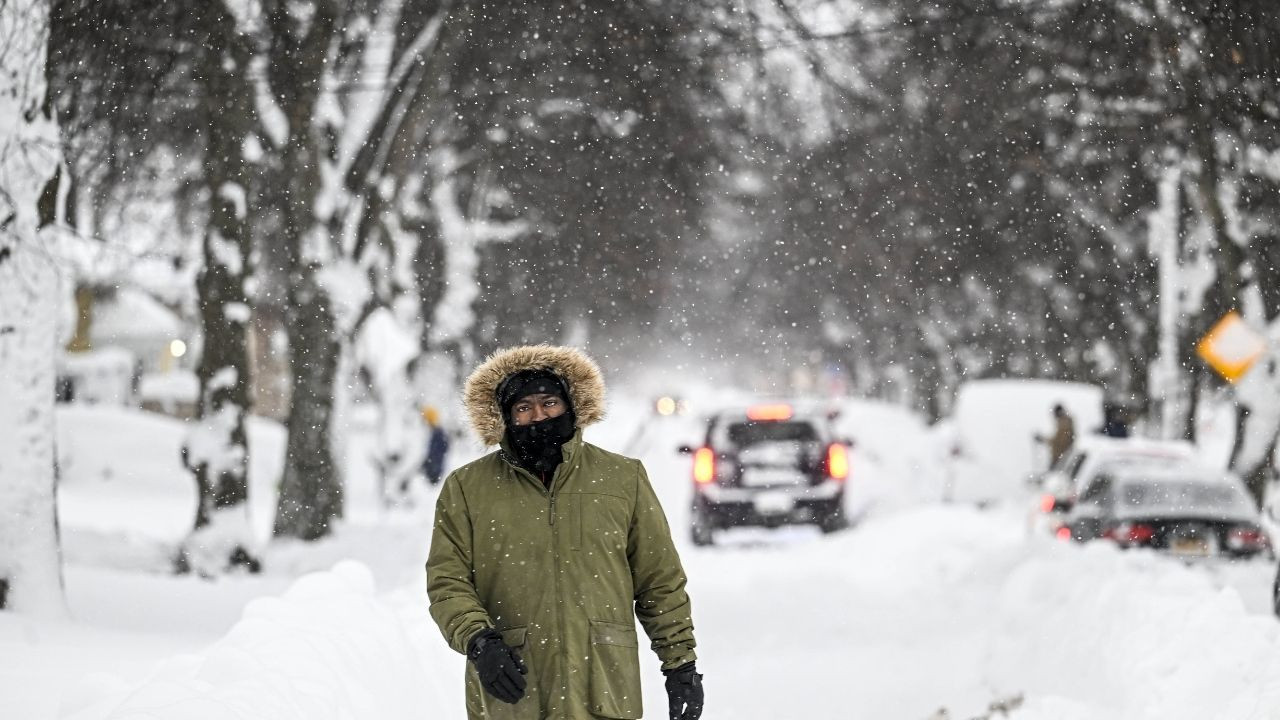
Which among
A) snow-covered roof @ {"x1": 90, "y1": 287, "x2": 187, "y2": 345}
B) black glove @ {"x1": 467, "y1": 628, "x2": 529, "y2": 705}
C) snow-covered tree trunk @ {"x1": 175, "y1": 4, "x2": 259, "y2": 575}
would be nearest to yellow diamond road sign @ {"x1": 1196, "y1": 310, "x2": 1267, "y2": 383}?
snow-covered tree trunk @ {"x1": 175, "y1": 4, "x2": 259, "y2": 575}

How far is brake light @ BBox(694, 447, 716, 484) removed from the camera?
58.3ft

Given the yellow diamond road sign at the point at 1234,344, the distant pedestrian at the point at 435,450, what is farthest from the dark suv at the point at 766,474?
the distant pedestrian at the point at 435,450

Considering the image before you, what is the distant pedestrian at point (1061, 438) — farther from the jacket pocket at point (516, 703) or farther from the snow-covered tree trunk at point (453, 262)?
the jacket pocket at point (516, 703)

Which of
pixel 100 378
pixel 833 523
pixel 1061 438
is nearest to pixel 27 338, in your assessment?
pixel 833 523

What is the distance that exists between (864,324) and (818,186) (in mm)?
26338

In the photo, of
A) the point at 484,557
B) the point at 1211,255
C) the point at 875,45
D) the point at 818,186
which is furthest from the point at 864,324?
the point at 484,557

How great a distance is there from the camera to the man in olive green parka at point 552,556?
4410 millimetres

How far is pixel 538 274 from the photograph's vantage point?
108 ft

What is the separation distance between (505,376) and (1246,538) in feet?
30.9

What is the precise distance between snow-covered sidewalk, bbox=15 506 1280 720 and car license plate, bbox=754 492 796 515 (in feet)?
8.15

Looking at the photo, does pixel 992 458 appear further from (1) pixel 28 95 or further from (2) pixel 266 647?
(2) pixel 266 647

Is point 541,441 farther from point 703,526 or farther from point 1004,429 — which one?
point 1004,429

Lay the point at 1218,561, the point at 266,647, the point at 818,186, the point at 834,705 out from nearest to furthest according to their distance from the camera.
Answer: the point at 266,647 < the point at 834,705 < the point at 1218,561 < the point at 818,186

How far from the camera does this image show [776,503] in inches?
702
